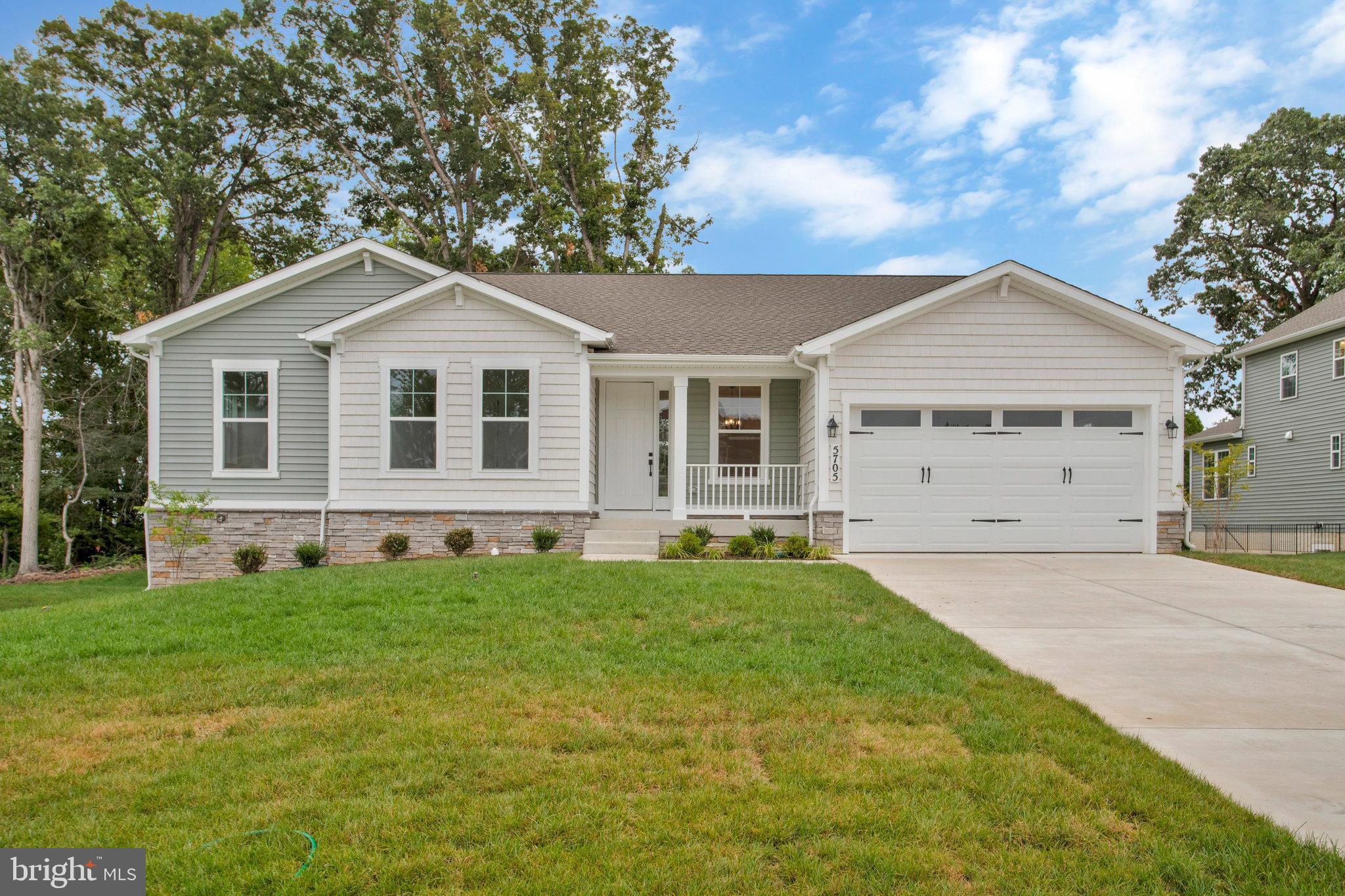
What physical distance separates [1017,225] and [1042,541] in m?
9.61

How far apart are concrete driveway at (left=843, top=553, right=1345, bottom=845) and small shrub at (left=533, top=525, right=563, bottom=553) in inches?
170

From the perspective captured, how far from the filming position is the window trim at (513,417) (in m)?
12.1

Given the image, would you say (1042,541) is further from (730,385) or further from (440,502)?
(440,502)

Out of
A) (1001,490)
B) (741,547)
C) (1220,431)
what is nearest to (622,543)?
(741,547)

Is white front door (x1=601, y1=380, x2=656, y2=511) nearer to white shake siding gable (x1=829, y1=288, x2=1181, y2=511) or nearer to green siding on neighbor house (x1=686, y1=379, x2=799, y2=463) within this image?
green siding on neighbor house (x1=686, y1=379, x2=799, y2=463)

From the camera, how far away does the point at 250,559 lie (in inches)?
458

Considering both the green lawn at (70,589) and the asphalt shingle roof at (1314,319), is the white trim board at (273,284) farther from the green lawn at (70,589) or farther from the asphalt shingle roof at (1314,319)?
the asphalt shingle roof at (1314,319)

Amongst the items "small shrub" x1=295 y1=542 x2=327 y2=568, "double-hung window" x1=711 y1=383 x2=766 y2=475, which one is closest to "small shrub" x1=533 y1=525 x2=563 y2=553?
"small shrub" x1=295 y1=542 x2=327 y2=568

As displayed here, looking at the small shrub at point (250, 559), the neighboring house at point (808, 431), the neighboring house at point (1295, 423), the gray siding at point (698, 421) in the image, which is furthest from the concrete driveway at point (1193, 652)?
the neighboring house at point (1295, 423)

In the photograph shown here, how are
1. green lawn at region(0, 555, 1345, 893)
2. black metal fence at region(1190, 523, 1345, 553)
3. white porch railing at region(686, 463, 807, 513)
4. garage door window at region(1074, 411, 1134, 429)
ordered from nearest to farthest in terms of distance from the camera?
green lawn at region(0, 555, 1345, 893) → garage door window at region(1074, 411, 1134, 429) → white porch railing at region(686, 463, 807, 513) → black metal fence at region(1190, 523, 1345, 553)

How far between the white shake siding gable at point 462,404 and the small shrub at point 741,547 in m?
2.61

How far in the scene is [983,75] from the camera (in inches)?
573

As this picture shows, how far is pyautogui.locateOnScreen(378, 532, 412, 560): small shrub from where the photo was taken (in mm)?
11680

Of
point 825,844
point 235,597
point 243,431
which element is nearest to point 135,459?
point 243,431
